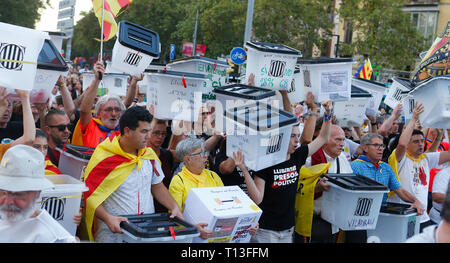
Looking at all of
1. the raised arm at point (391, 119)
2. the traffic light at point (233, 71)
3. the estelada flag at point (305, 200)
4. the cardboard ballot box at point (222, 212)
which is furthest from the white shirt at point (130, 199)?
the raised arm at point (391, 119)

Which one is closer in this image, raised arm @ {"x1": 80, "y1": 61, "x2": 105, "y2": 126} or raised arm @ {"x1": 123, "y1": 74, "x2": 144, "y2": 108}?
raised arm @ {"x1": 80, "y1": 61, "x2": 105, "y2": 126}

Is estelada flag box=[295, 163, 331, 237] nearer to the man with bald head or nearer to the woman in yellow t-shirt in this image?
the man with bald head

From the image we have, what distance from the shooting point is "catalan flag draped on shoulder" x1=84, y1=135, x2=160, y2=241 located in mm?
4188

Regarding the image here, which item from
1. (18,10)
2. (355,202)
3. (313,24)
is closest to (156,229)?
(355,202)

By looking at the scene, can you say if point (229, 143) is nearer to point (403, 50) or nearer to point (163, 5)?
point (403, 50)

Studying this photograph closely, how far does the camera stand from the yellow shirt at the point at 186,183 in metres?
4.57

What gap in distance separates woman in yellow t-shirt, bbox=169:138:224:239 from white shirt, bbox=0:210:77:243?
168 cm

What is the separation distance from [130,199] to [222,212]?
2.61ft

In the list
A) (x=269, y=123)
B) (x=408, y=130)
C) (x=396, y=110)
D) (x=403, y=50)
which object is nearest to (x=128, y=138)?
(x=269, y=123)

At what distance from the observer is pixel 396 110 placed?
7406mm

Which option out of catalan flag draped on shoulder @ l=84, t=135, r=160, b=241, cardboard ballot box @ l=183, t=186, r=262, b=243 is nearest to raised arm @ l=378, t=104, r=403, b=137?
cardboard ballot box @ l=183, t=186, r=262, b=243

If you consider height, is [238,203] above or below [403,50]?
below

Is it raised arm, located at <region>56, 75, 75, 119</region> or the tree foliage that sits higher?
the tree foliage

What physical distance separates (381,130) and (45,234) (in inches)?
239
